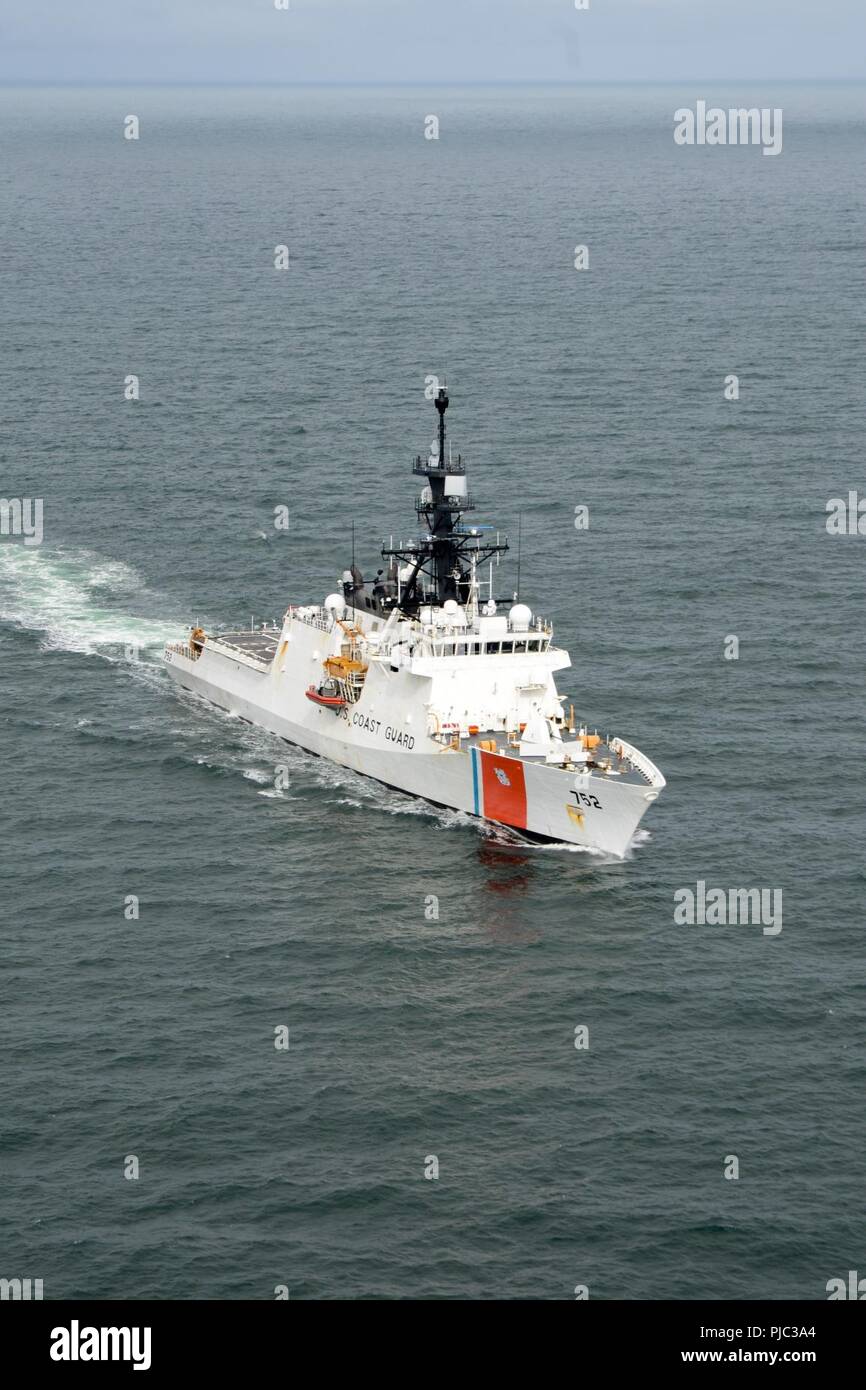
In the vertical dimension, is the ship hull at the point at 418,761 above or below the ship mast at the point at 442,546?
below

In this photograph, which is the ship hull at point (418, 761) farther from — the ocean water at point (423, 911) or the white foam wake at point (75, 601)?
the white foam wake at point (75, 601)

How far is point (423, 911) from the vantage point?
77.9 m

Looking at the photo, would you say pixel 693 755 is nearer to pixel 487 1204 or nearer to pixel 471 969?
pixel 471 969

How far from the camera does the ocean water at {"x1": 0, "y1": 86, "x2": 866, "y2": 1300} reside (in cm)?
5816

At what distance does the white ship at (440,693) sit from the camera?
275ft

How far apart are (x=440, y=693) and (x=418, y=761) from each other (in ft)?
10.8

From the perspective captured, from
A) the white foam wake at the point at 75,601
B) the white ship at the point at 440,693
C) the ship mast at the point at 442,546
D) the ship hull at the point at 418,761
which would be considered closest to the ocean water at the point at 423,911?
the white foam wake at the point at 75,601

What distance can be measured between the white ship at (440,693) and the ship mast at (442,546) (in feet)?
0.29

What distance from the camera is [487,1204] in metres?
59.0

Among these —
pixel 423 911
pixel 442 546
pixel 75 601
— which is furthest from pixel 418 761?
pixel 75 601

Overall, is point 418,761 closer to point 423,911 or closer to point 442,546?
point 442,546

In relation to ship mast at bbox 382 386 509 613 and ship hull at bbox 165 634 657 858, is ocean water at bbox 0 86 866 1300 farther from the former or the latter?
ship mast at bbox 382 386 509 613

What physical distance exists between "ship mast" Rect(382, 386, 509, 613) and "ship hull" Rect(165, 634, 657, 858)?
18.3 feet
